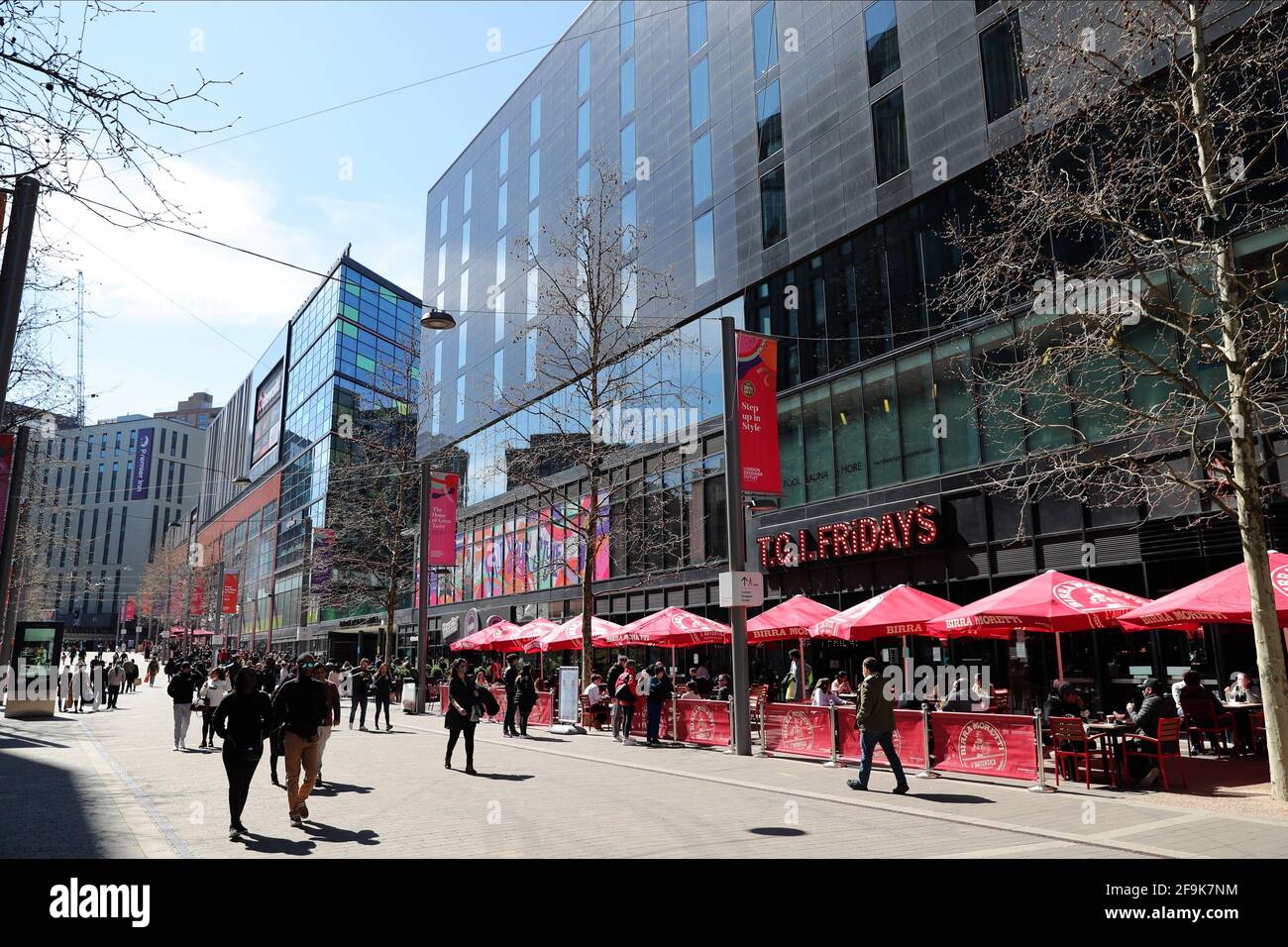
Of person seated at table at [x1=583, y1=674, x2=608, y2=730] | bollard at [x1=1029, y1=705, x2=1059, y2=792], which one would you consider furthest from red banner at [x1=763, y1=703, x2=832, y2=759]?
person seated at table at [x1=583, y1=674, x2=608, y2=730]

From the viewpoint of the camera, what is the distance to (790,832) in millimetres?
9531

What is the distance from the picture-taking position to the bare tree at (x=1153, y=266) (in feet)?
40.2

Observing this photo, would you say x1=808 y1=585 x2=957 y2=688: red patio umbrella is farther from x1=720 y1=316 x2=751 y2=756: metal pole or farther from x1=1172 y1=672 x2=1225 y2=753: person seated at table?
x1=1172 y1=672 x2=1225 y2=753: person seated at table

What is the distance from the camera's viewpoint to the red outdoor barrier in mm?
19797

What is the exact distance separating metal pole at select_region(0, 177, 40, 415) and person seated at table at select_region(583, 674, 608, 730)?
19.5 meters

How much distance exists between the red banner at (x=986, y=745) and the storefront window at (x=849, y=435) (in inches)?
510

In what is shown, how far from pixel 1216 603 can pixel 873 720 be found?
5.90 metres

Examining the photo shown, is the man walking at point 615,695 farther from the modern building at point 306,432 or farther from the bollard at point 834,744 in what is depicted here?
the modern building at point 306,432

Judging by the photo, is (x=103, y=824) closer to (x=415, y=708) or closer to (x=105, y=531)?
(x=415, y=708)

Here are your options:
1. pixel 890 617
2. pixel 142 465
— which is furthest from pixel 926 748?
pixel 142 465

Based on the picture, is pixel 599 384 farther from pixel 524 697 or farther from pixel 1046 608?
pixel 1046 608

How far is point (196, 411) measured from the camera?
608 feet

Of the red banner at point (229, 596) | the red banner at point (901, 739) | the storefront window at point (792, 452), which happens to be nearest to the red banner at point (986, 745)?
the red banner at point (901, 739)

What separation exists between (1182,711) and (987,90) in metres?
16.5
